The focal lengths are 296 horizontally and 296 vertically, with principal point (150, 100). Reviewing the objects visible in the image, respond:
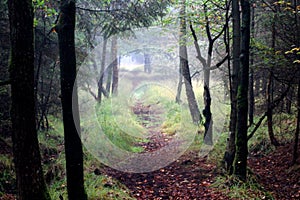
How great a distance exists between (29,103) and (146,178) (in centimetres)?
462

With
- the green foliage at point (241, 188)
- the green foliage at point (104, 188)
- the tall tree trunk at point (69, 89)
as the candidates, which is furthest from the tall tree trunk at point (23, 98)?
the green foliage at point (241, 188)

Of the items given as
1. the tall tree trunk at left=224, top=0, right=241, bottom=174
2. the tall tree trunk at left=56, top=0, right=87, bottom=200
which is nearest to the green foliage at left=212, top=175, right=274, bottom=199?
the tall tree trunk at left=224, top=0, right=241, bottom=174

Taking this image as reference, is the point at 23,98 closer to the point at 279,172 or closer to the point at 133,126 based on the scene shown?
the point at 279,172

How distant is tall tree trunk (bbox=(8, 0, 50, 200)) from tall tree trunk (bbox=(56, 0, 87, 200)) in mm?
887

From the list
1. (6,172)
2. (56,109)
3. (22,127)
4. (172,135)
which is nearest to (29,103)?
(22,127)

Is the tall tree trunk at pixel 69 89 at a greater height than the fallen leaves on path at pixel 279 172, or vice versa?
the tall tree trunk at pixel 69 89

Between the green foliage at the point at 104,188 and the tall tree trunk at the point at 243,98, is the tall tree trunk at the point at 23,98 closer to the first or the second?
the green foliage at the point at 104,188

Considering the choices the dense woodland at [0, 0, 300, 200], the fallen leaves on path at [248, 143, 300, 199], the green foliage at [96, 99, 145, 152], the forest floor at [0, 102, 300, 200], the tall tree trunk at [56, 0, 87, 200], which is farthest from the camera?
the green foliage at [96, 99, 145, 152]

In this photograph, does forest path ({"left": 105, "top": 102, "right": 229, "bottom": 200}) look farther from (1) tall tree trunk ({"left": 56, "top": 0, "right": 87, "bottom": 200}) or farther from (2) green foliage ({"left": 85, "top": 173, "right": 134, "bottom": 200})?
(1) tall tree trunk ({"left": 56, "top": 0, "right": 87, "bottom": 200})

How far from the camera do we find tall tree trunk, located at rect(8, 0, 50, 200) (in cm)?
393

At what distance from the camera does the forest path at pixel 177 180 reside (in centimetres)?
656

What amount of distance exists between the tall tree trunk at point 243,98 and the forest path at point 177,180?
80cm

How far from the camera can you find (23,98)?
4.02 metres

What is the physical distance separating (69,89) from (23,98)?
104 cm
